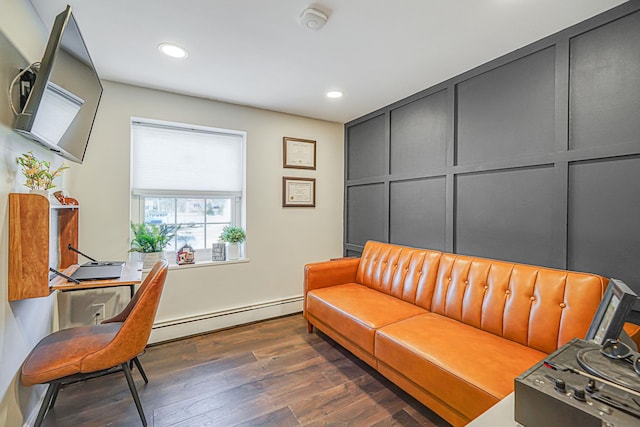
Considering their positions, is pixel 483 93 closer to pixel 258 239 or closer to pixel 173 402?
pixel 258 239

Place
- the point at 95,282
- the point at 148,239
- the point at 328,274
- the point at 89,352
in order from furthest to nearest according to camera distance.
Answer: the point at 328,274
the point at 148,239
the point at 95,282
the point at 89,352

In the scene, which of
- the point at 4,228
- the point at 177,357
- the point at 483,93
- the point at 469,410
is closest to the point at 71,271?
the point at 4,228

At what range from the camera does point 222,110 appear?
306 cm

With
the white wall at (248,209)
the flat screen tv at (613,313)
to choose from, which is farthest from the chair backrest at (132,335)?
the flat screen tv at (613,313)

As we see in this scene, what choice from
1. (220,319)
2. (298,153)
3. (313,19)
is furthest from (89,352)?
(298,153)

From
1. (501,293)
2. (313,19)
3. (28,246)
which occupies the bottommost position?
(501,293)

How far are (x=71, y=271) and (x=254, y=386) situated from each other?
1.59 metres

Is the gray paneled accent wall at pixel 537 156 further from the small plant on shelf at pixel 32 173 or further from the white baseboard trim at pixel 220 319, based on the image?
the small plant on shelf at pixel 32 173

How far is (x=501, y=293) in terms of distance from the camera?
1.93 meters

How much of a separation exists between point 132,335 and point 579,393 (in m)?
1.92

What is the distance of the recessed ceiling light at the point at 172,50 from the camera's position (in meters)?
2.00

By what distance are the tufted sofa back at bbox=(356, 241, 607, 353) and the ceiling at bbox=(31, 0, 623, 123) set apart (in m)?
1.54

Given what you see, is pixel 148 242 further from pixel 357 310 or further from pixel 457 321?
pixel 457 321

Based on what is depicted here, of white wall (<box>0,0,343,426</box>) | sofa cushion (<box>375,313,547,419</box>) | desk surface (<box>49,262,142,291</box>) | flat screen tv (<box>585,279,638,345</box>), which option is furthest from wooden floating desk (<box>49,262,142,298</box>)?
flat screen tv (<box>585,279,638,345</box>)
